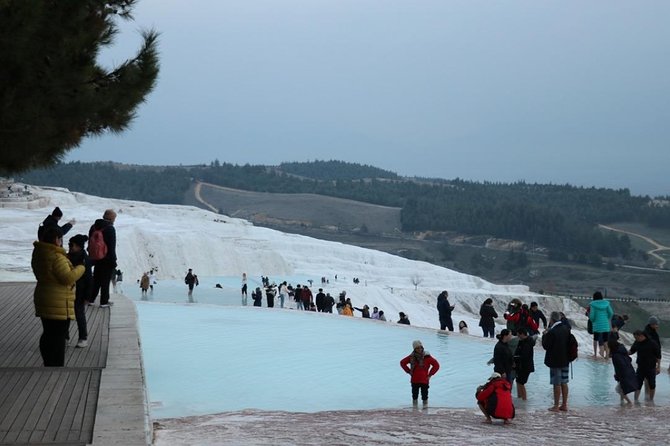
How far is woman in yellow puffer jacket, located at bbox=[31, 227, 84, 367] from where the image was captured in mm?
8672

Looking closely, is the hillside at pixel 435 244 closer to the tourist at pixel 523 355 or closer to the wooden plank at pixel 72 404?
the tourist at pixel 523 355

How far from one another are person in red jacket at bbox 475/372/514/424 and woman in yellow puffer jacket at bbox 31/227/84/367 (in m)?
4.14

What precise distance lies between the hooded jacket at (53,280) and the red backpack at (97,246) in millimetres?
3117

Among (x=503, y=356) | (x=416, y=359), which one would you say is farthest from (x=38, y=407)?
(x=503, y=356)

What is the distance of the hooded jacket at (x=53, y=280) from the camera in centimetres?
866

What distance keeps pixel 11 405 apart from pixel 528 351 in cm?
626

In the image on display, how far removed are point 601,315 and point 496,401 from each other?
5524 millimetres

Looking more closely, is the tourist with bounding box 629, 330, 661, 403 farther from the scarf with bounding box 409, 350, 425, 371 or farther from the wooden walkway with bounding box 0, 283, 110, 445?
the wooden walkway with bounding box 0, 283, 110, 445

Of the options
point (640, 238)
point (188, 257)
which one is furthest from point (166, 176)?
point (188, 257)

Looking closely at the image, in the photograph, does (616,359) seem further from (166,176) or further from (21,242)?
(166,176)

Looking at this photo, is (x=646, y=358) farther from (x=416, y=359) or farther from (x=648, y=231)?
(x=648, y=231)

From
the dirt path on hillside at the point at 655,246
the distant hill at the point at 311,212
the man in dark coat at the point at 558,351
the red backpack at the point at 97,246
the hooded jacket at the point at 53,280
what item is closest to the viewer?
the hooded jacket at the point at 53,280

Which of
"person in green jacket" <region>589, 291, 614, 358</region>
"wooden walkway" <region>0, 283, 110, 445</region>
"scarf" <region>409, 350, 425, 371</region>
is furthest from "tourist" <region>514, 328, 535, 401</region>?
"wooden walkway" <region>0, 283, 110, 445</region>

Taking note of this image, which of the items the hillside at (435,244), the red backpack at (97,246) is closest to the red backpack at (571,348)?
the red backpack at (97,246)
